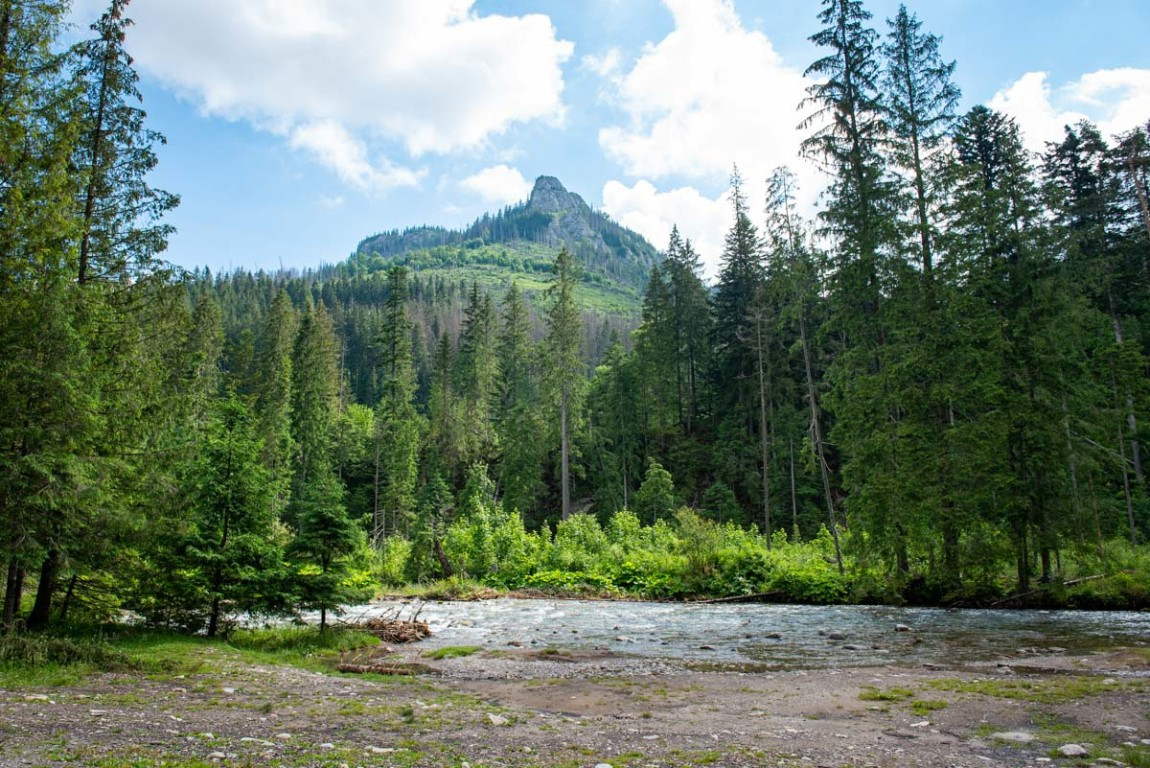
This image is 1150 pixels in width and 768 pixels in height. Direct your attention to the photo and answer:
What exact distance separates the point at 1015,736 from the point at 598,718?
403cm

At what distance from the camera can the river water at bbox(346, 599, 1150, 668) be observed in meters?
11.9

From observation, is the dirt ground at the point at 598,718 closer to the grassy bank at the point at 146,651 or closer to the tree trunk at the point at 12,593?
the grassy bank at the point at 146,651

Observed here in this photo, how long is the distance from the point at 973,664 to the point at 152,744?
1120cm

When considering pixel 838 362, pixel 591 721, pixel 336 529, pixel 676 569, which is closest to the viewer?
pixel 591 721

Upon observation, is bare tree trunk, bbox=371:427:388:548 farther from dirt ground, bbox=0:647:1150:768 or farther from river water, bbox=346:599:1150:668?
dirt ground, bbox=0:647:1150:768

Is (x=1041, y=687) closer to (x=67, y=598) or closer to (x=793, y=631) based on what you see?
(x=793, y=631)

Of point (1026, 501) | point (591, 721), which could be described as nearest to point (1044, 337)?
point (1026, 501)

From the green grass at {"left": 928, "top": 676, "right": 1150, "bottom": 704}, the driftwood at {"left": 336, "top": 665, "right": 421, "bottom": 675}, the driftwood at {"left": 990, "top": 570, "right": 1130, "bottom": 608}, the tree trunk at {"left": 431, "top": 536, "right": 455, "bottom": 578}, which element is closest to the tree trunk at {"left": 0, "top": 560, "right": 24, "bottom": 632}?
the driftwood at {"left": 336, "top": 665, "right": 421, "bottom": 675}

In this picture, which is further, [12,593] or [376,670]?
[376,670]

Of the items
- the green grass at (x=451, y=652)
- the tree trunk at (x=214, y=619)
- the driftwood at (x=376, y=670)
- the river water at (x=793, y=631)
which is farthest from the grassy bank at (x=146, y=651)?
the river water at (x=793, y=631)

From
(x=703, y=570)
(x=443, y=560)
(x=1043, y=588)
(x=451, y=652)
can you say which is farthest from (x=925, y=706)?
(x=443, y=560)

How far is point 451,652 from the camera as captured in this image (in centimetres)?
1269

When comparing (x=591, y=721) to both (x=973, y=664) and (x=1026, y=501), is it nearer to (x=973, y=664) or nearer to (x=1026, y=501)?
(x=973, y=664)

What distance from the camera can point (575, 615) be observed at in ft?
62.8
